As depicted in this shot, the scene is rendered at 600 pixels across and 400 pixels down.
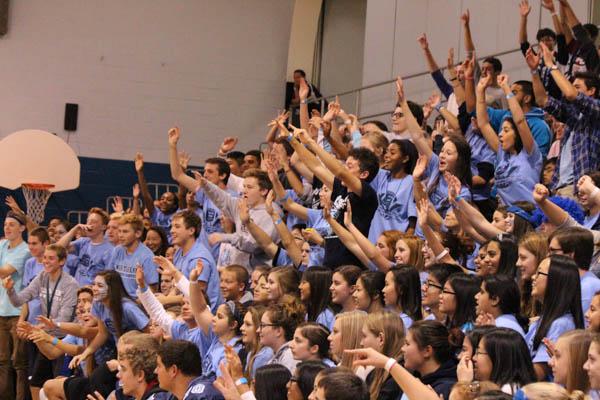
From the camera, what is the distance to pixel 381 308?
547 cm

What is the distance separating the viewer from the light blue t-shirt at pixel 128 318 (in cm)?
725

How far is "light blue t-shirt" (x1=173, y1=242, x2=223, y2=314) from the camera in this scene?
23.9 ft

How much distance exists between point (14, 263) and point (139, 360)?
397cm

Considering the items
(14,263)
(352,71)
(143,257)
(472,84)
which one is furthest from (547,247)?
(352,71)

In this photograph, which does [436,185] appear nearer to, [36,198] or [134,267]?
[134,267]

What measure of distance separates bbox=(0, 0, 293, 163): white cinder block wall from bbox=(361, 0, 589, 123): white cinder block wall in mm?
2292

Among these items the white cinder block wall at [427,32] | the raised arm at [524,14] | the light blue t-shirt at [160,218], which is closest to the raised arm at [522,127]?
the raised arm at [524,14]

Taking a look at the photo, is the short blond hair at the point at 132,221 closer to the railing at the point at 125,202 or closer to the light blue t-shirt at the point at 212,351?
the light blue t-shirt at the point at 212,351

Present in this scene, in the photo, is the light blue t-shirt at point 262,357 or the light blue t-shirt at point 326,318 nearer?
the light blue t-shirt at point 262,357

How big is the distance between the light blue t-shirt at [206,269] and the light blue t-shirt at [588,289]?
10.7 ft

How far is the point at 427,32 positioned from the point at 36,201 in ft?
16.4

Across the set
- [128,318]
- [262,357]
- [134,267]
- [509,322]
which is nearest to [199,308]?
[262,357]

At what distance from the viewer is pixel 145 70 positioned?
14.2 m

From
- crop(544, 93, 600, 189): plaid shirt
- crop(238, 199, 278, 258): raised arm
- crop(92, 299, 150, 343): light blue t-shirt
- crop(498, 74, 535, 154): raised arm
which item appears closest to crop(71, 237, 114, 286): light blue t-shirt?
crop(92, 299, 150, 343): light blue t-shirt
